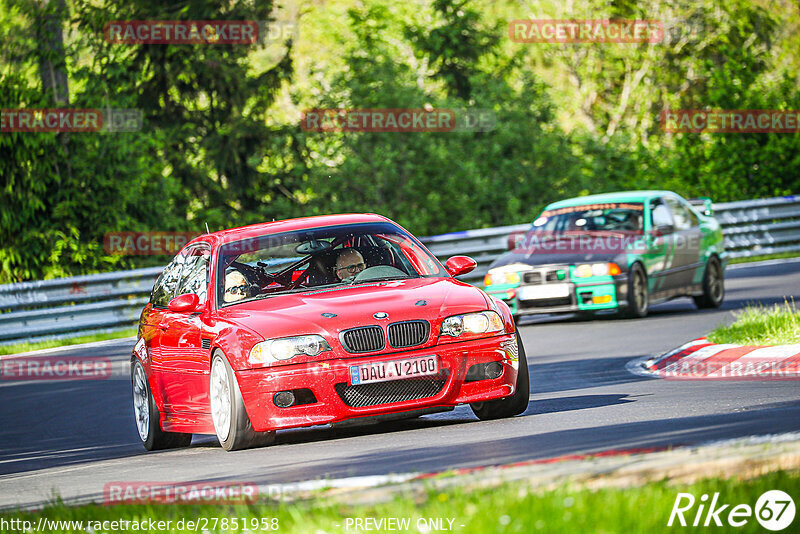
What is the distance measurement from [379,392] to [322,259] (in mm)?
1691

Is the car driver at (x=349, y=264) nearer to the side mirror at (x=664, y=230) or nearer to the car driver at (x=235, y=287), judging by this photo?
the car driver at (x=235, y=287)

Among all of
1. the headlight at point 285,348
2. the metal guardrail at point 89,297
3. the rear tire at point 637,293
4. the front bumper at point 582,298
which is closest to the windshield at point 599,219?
the rear tire at point 637,293

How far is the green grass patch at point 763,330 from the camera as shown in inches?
480

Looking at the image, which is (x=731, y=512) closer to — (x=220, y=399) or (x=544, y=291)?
(x=220, y=399)

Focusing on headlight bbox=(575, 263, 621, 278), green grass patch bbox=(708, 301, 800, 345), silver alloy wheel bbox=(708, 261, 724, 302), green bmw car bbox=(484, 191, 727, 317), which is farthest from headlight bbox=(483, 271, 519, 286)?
green grass patch bbox=(708, 301, 800, 345)

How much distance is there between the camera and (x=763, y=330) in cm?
1259

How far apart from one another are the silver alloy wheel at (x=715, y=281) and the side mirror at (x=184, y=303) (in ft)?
32.3

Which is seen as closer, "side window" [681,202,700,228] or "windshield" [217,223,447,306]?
"windshield" [217,223,447,306]

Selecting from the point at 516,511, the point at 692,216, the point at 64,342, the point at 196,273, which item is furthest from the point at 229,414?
the point at 64,342

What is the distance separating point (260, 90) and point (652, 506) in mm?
30326

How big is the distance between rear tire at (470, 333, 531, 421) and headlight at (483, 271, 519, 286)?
312 inches

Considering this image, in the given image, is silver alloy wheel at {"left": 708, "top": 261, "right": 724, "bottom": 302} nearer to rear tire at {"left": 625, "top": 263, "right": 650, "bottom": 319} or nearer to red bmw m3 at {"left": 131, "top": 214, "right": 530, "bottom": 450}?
rear tire at {"left": 625, "top": 263, "right": 650, "bottom": 319}

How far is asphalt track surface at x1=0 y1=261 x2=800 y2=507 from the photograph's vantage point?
7.35 metres

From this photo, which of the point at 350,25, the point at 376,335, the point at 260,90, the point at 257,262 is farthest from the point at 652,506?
the point at 350,25
